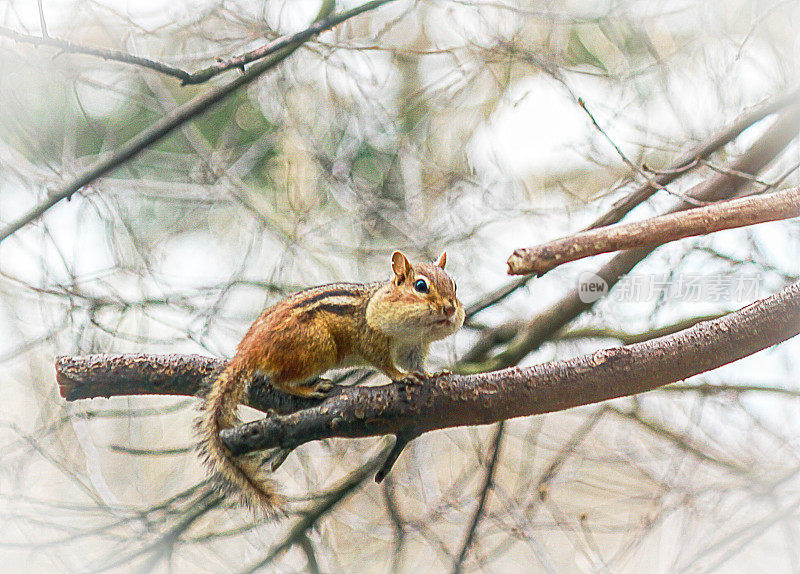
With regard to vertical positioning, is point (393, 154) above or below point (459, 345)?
above

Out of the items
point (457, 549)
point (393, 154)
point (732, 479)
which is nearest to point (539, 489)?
point (457, 549)

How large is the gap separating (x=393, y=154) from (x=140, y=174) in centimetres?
46

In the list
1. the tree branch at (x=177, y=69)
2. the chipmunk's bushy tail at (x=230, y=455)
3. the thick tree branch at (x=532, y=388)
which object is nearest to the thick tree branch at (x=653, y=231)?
the thick tree branch at (x=532, y=388)

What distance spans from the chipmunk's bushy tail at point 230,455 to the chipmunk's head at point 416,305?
149 mm

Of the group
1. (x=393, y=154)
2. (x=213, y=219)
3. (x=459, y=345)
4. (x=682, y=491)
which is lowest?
(x=682, y=491)

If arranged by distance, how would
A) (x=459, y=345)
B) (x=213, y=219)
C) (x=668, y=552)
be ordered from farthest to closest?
(x=213, y=219), (x=459, y=345), (x=668, y=552)

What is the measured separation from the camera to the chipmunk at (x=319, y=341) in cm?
60

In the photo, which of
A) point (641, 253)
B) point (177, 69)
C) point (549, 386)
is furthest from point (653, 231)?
point (177, 69)

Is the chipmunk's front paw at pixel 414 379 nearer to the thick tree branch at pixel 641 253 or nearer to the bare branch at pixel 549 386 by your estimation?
the bare branch at pixel 549 386

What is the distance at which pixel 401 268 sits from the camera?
65 centimetres

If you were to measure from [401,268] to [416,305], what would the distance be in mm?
42

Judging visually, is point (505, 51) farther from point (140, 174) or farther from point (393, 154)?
point (140, 174)

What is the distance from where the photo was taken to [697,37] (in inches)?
44.1

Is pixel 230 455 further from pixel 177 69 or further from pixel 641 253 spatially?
pixel 641 253
